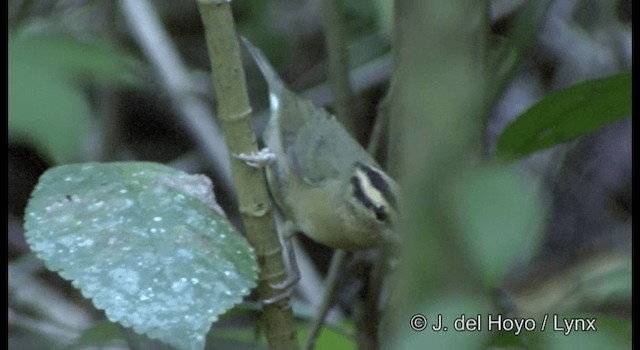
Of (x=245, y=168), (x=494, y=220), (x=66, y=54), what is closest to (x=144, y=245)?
(x=245, y=168)

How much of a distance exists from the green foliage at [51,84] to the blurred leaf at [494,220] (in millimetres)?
711

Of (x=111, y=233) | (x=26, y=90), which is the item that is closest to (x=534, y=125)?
(x=111, y=233)

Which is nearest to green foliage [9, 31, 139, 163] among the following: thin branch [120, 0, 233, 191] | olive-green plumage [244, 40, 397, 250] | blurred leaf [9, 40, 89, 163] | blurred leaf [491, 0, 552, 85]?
blurred leaf [9, 40, 89, 163]

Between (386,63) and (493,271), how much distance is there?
1.60 metres

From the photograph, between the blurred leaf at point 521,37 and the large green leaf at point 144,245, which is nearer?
the large green leaf at point 144,245

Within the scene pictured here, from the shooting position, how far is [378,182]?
1.71m

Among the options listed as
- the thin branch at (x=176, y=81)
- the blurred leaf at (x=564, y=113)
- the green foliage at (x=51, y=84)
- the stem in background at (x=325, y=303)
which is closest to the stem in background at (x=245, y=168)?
the stem in background at (x=325, y=303)

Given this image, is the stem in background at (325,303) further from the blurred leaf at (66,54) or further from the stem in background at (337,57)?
the blurred leaf at (66,54)

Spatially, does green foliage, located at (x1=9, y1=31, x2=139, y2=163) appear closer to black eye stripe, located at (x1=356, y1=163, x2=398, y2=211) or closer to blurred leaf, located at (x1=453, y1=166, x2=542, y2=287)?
black eye stripe, located at (x1=356, y1=163, x2=398, y2=211)

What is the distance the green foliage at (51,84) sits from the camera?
4.19 feet

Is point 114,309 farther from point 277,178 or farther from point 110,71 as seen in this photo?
point 277,178

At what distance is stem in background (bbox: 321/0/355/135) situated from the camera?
56.7 inches

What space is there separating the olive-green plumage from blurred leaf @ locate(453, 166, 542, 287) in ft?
2.38

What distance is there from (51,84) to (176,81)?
3.22ft
